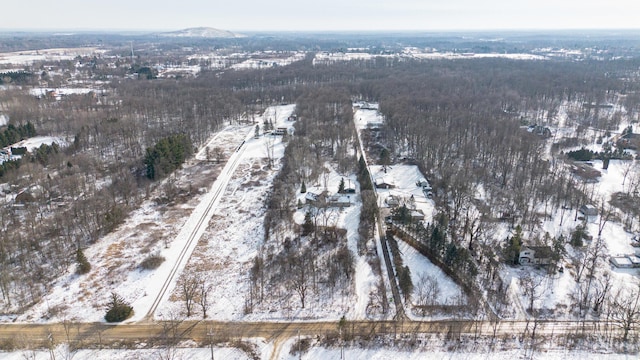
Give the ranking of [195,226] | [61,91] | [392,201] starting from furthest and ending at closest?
[61,91], [392,201], [195,226]

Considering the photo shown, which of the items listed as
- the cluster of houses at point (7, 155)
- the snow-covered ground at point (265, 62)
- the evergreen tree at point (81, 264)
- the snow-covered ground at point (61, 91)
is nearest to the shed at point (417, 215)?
the evergreen tree at point (81, 264)

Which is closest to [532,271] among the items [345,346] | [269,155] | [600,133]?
[345,346]

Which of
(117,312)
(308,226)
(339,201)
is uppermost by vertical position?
(339,201)

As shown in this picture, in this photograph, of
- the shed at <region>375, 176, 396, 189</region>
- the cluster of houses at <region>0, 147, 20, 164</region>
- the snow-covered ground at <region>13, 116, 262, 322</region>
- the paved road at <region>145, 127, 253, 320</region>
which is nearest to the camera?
the snow-covered ground at <region>13, 116, 262, 322</region>

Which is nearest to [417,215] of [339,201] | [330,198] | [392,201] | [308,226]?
[392,201]

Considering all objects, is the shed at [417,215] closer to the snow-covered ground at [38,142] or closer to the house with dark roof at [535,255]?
the house with dark roof at [535,255]

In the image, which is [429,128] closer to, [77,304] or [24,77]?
[77,304]

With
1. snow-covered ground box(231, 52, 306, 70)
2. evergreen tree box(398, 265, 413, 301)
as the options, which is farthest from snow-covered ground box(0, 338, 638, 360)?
snow-covered ground box(231, 52, 306, 70)

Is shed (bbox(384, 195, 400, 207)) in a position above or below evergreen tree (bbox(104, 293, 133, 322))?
above

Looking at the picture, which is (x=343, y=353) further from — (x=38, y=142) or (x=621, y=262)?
(x=38, y=142)

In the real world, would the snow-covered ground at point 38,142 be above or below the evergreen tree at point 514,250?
above

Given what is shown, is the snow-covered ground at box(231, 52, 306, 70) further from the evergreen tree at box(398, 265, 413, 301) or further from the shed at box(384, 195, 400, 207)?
the evergreen tree at box(398, 265, 413, 301)
